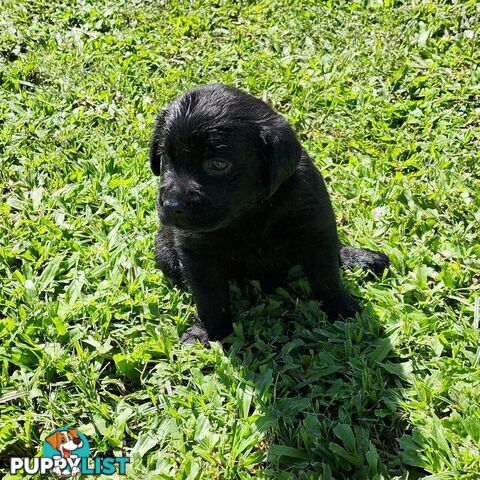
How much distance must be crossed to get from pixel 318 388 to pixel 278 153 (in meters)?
1.16

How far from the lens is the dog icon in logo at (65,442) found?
3.02 m

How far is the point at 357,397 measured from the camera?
308 cm

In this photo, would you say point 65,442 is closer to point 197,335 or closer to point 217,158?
point 197,335

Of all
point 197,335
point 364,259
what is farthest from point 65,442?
point 364,259

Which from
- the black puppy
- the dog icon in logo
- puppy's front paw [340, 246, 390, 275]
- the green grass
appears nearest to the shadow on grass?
the green grass

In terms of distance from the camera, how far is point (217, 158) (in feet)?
9.56

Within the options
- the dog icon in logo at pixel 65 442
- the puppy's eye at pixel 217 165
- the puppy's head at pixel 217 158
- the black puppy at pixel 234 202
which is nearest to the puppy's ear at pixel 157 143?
the black puppy at pixel 234 202

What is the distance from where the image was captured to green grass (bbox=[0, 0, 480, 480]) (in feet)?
9.93

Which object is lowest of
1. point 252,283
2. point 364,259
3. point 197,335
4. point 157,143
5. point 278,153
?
point 197,335

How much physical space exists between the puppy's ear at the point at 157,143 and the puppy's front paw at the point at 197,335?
2.87ft

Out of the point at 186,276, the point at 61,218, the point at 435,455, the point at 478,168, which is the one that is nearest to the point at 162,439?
the point at 186,276

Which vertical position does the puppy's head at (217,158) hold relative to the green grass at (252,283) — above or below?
above

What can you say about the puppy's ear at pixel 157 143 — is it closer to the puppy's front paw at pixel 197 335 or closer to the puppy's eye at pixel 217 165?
the puppy's eye at pixel 217 165

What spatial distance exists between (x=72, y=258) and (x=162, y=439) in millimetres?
1472
